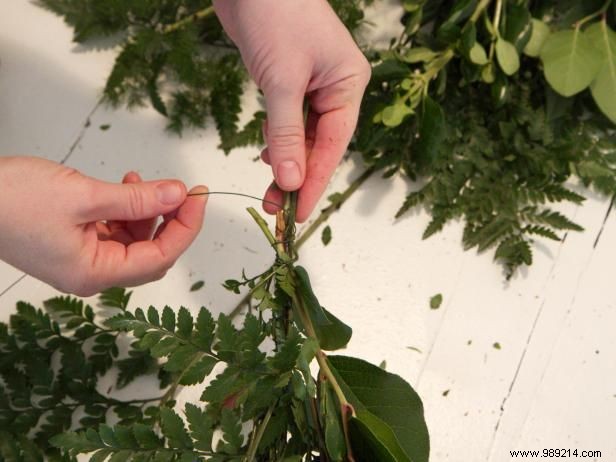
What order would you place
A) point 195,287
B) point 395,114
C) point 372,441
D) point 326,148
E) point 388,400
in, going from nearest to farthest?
point 372,441 → point 388,400 → point 326,148 → point 395,114 → point 195,287

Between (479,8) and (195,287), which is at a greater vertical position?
(479,8)

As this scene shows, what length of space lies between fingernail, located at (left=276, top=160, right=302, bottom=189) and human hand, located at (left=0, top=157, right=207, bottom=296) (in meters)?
0.11

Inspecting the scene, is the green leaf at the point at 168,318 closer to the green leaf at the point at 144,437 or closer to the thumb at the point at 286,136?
the green leaf at the point at 144,437

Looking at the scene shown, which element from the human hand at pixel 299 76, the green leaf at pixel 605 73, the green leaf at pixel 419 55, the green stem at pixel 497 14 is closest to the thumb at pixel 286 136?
the human hand at pixel 299 76

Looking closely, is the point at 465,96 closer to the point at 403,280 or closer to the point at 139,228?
the point at 403,280

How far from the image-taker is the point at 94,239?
0.66 meters

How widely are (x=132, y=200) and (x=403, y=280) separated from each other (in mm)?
521

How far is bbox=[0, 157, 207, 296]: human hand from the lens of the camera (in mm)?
604

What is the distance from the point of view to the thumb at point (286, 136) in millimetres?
670

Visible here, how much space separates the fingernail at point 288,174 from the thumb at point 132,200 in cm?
12

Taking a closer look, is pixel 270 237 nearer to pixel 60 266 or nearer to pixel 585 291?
pixel 60 266

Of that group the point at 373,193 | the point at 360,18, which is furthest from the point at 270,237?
the point at 360,18

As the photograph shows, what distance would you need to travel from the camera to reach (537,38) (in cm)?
97

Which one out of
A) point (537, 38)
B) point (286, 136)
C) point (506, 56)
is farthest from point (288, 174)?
point (537, 38)
